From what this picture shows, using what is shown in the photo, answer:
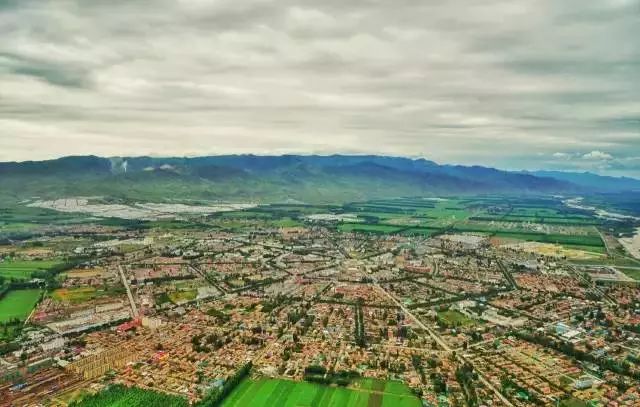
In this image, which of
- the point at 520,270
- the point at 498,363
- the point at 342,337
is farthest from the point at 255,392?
the point at 520,270

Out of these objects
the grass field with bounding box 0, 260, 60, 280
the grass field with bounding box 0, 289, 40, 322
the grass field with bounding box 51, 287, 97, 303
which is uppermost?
the grass field with bounding box 0, 260, 60, 280

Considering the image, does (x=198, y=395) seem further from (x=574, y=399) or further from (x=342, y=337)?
(x=574, y=399)

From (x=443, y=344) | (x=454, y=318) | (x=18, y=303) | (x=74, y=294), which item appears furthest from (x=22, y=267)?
(x=443, y=344)

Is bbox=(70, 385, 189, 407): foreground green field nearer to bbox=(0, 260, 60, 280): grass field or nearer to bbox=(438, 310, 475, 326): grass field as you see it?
bbox=(438, 310, 475, 326): grass field

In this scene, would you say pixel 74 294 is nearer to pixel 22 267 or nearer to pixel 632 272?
pixel 22 267

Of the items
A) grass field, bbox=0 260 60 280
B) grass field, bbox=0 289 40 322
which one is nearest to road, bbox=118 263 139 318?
grass field, bbox=0 289 40 322
